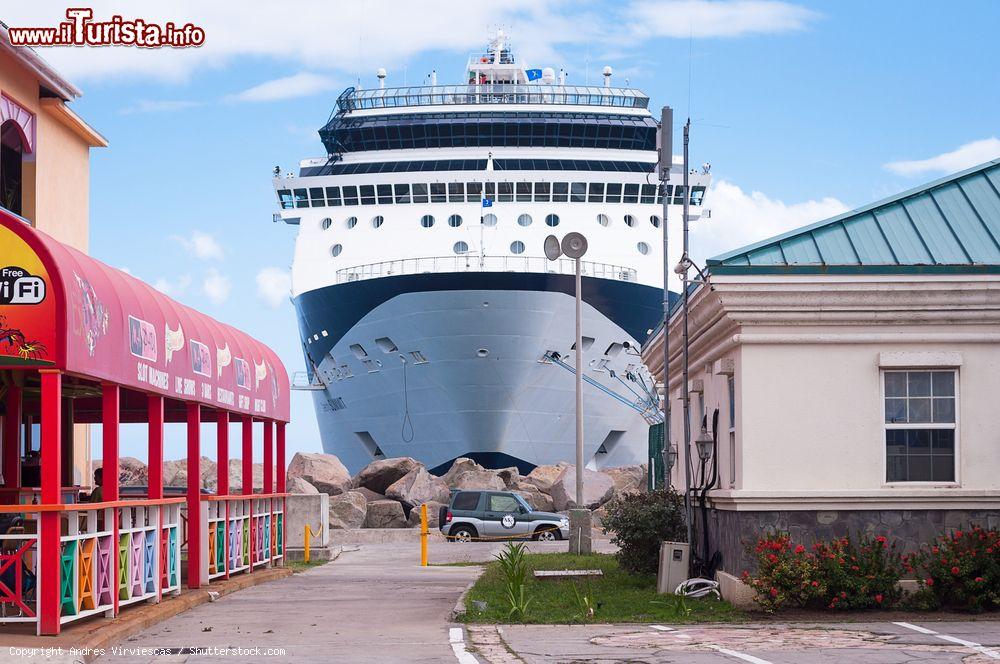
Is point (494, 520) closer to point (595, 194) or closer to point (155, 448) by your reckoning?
point (155, 448)

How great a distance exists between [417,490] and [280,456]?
64.2 ft

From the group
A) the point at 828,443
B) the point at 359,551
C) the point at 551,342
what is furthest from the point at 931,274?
the point at 551,342

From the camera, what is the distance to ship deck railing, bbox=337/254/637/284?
47031 mm

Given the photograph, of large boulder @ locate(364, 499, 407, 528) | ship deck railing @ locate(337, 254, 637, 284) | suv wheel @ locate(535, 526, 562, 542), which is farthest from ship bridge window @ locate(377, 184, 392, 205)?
suv wheel @ locate(535, 526, 562, 542)

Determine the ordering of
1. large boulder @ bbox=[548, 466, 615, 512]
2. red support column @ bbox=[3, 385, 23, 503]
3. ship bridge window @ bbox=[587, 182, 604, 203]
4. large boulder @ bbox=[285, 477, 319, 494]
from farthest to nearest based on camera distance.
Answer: ship bridge window @ bbox=[587, 182, 604, 203]
large boulder @ bbox=[548, 466, 615, 512]
large boulder @ bbox=[285, 477, 319, 494]
red support column @ bbox=[3, 385, 23, 503]

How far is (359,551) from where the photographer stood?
95.5ft

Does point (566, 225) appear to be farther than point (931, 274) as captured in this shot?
Yes

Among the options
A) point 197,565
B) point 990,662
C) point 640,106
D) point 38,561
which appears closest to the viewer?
point 990,662

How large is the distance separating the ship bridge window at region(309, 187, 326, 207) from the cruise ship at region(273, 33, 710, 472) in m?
0.07

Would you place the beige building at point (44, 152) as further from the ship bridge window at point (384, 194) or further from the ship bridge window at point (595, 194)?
the ship bridge window at point (595, 194)

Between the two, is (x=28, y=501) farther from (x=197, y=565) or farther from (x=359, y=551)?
(x=359, y=551)

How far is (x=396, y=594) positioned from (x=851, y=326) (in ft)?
22.0

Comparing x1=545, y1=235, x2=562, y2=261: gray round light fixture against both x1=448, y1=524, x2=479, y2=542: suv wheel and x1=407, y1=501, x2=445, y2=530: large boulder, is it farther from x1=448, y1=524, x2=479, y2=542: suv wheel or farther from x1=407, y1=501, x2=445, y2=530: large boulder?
x1=407, y1=501, x2=445, y2=530: large boulder

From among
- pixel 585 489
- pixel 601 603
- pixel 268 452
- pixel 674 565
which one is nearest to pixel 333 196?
pixel 585 489
